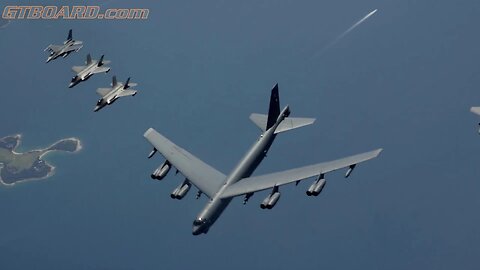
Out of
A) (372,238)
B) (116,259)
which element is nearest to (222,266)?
(116,259)

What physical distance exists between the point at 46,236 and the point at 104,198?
19502 millimetres

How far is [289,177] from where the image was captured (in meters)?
124

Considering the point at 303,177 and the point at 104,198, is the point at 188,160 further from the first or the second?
the point at 104,198

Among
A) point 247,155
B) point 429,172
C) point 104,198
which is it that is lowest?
point 104,198

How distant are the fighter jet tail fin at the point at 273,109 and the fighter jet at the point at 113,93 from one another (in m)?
41.3

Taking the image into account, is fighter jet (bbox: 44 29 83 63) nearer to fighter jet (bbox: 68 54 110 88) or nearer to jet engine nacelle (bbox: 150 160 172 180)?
fighter jet (bbox: 68 54 110 88)

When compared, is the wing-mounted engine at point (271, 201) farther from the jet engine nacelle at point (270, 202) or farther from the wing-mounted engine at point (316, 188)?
the wing-mounted engine at point (316, 188)

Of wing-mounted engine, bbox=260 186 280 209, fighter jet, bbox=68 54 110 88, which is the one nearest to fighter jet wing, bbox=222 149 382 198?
wing-mounted engine, bbox=260 186 280 209

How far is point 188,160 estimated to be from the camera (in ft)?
441

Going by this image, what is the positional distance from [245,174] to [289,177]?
10.7 metres

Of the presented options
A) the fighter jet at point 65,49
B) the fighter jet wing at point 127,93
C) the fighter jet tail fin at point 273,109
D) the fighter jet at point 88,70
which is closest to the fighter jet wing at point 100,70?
the fighter jet at point 88,70

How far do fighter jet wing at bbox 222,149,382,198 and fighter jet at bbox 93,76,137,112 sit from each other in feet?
169

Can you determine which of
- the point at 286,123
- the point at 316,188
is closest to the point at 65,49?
the point at 286,123

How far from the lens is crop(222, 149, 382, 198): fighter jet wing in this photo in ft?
403
